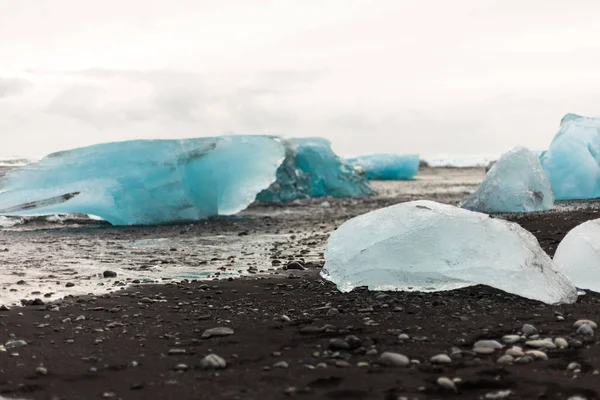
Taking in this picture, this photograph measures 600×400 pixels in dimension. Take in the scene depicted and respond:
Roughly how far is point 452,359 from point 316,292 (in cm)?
206

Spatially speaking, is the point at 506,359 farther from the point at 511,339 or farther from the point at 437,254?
the point at 437,254

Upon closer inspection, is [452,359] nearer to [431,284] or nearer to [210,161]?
[431,284]

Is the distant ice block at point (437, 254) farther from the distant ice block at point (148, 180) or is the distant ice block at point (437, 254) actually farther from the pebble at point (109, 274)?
the distant ice block at point (148, 180)

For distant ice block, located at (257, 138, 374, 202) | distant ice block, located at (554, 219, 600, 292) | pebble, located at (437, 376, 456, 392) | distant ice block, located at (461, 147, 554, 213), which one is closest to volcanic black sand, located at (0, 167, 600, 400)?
pebble, located at (437, 376, 456, 392)

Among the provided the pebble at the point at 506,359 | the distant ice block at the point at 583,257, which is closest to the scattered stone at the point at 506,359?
the pebble at the point at 506,359

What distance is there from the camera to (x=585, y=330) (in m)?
3.58

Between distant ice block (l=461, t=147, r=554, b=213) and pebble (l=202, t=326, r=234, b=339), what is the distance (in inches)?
330

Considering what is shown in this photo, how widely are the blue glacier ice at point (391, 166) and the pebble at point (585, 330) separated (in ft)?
85.8

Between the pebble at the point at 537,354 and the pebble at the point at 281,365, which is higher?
the pebble at the point at 281,365

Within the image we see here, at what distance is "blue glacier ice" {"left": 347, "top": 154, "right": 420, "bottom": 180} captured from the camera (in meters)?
29.8

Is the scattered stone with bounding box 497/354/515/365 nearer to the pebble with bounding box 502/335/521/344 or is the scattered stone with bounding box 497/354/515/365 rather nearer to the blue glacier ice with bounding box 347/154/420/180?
the pebble with bounding box 502/335/521/344

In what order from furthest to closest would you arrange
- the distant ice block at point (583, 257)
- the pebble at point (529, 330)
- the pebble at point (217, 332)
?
the distant ice block at point (583, 257)
the pebble at point (217, 332)
the pebble at point (529, 330)

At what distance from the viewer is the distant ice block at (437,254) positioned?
4.70 meters

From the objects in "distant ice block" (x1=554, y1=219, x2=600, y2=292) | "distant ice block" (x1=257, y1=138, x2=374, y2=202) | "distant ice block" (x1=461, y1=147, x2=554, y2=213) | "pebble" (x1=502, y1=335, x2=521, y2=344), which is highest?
"distant ice block" (x1=257, y1=138, x2=374, y2=202)
